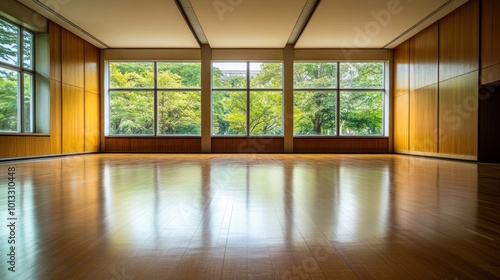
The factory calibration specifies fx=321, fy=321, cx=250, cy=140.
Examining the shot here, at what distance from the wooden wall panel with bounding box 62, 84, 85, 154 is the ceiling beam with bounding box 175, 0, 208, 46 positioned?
14.7 ft

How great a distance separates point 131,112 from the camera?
1284 cm

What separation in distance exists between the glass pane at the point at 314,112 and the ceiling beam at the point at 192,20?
13.8 feet

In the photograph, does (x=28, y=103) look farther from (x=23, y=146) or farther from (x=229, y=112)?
(x=229, y=112)

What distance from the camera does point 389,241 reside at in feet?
5.77

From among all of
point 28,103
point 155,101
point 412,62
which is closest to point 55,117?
point 28,103

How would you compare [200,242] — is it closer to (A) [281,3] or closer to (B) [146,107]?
(A) [281,3]

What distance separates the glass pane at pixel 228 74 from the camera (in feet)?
42.1

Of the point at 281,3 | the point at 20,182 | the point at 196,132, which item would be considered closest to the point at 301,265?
the point at 20,182

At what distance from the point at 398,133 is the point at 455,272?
1200cm

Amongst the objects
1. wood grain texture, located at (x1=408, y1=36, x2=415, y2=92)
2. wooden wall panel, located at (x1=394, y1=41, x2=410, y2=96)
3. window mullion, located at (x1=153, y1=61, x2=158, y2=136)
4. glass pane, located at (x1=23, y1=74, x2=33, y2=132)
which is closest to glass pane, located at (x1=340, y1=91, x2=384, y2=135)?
wooden wall panel, located at (x1=394, y1=41, x2=410, y2=96)

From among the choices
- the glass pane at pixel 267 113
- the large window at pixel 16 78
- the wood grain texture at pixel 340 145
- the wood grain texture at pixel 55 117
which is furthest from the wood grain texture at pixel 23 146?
the wood grain texture at pixel 340 145

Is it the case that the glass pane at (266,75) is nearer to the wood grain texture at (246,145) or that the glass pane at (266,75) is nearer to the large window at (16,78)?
the wood grain texture at (246,145)

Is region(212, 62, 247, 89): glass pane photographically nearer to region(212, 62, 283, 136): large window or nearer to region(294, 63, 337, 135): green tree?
region(212, 62, 283, 136): large window

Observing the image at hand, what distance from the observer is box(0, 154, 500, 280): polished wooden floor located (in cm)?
138
